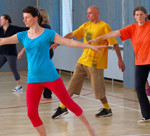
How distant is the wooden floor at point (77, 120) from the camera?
5.20m

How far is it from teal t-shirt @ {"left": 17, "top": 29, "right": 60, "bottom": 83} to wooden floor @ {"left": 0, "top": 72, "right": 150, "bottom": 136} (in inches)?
45.0

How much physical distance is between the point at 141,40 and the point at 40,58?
5.51ft

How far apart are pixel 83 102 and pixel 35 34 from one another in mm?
3356

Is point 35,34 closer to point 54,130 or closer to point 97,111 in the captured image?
point 54,130

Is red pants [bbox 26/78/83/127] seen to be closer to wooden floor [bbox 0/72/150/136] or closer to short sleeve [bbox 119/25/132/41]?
wooden floor [bbox 0/72/150/136]

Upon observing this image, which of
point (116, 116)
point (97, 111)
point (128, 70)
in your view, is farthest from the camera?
point (128, 70)

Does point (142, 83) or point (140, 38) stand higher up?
point (140, 38)

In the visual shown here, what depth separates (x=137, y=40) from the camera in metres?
5.37

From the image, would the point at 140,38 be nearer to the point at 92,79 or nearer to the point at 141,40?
the point at 141,40

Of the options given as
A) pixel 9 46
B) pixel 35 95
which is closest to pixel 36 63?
pixel 35 95

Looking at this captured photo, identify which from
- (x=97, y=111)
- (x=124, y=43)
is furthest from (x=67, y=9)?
(x=97, y=111)

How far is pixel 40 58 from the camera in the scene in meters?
4.17

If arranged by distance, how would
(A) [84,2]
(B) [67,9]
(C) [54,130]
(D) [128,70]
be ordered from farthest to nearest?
(B) [67,9]
(A) [84,2]
(D) [128,70]
(C) [54,130]

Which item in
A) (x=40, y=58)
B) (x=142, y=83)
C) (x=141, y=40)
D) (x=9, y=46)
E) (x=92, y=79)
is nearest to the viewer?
(x=40, y=58)
